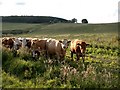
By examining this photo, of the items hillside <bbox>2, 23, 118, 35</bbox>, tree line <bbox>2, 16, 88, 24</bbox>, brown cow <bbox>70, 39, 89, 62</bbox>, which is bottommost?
brown cow <bbox>70, 39, 89, 62</bbox>

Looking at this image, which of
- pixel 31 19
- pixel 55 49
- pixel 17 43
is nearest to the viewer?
pixel 55 49

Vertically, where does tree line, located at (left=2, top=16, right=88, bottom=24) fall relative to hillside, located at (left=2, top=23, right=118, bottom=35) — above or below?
above

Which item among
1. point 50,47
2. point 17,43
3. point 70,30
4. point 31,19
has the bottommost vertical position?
point 50,47

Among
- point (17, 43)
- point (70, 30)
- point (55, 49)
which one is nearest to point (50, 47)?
point (55, 49)

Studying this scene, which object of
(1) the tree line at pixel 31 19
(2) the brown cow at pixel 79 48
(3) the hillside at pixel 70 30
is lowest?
(2) the brown cow at pixel 79 48

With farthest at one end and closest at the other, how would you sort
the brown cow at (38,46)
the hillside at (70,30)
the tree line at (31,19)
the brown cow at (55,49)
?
the tree line at (31,19)
the hillside at (70,30)
the brown cow at (38,46)
the brown cow at (55,49)

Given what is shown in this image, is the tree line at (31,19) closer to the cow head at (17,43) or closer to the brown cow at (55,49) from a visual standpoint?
the cow head at (17,43)

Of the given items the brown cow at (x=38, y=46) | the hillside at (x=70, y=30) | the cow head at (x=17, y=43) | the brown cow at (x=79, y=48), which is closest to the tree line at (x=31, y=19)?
the hillside at (x=70, y=30)

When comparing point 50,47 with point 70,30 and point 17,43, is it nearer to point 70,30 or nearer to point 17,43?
point 17,43

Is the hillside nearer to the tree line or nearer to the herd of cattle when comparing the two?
the tree line

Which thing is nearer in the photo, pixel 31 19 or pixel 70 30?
pixel 70 30

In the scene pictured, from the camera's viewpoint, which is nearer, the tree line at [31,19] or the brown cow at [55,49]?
the brown cow at [55,49]

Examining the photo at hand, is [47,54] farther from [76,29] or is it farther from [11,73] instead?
[76,29]

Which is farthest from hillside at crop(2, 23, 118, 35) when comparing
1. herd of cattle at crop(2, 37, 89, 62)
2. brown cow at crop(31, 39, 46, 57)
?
brown cow at crop(31, 39, 46, 57)
